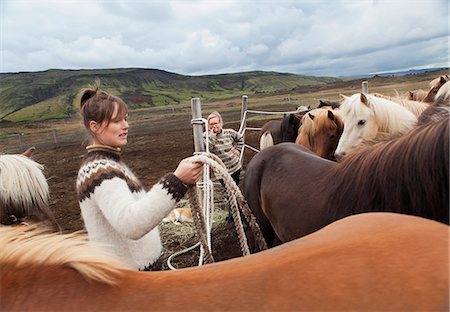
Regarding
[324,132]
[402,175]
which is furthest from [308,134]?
[402,175]

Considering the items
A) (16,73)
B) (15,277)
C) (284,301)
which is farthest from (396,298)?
(16,73)

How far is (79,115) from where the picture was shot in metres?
1.70

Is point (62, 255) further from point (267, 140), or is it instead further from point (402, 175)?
point (267, 140)

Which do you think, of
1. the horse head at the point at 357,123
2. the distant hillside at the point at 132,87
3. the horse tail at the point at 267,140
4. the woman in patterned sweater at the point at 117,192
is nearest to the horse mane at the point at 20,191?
the woman in patterned sweater at the point at 117,192

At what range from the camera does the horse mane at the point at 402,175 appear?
1342 millimetres

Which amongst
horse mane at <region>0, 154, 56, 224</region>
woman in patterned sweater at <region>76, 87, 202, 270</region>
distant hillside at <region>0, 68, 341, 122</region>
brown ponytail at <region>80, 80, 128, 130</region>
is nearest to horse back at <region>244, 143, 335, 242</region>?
woman in patterned sweater at <region>76, 87, 202, 270</region>

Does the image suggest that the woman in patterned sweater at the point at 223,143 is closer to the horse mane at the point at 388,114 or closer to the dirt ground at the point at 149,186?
the dirt ground at the point at 149,186

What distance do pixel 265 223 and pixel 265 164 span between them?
59 cm

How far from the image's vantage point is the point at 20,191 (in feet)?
6.66

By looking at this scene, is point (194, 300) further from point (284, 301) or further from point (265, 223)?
point (265, 223)

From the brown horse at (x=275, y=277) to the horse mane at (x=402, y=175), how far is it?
0.64 meters

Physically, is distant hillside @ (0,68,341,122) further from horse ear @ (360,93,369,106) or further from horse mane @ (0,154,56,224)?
horse mane @ (0,154,56,224)

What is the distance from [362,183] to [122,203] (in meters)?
1.21

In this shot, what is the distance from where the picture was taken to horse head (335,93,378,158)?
10.2ft
